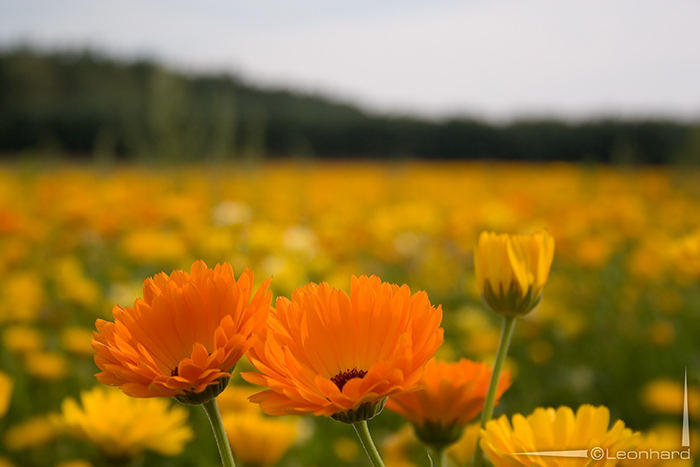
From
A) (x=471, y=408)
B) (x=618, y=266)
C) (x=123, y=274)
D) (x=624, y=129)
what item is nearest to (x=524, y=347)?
(x=618, y=266)

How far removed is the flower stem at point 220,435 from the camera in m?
0.37

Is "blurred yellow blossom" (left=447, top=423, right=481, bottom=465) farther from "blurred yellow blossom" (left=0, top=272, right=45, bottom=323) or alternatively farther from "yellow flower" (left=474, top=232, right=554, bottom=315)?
"blurred yellow blossom" (left=0, top=272, right=45, bottom=323)

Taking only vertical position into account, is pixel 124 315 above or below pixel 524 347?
above

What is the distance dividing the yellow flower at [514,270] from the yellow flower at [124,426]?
372 mm

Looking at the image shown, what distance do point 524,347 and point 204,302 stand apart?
222 centimetres

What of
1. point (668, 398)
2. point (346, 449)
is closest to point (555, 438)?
point (346, 449)

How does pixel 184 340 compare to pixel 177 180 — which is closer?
pixel 184 340

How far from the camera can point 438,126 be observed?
15.6 m

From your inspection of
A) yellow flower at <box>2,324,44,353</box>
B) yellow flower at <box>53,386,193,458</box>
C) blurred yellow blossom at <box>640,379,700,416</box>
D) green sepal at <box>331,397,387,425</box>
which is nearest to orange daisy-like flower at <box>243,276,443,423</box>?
green sepal at <box>331,397,387,425</box>

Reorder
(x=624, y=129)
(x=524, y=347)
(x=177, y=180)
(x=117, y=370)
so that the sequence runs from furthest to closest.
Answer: (x=624, y=129), (x=177, y=180), (x=524, y=347), (x=117, y=370)

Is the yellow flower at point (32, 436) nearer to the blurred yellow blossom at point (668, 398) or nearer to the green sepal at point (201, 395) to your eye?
the green sepal at point (201, 395)

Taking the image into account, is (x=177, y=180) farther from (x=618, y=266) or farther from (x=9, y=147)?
(x=9, y=147)

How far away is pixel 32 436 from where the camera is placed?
4.52 feet

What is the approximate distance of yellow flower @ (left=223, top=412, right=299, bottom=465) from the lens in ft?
2.75
